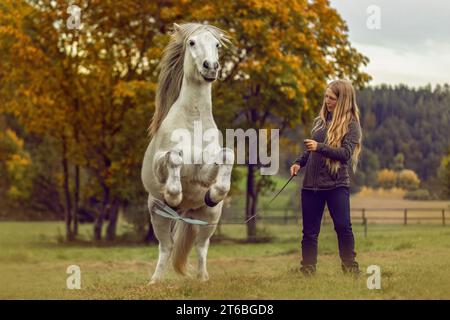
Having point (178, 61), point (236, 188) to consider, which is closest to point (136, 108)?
point (236, 188)

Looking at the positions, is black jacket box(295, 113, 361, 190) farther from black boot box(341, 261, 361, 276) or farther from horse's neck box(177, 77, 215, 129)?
horse's neck box(177, 77, 215, 129)

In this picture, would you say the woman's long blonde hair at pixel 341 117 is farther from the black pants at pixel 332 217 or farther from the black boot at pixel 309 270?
the black boot at pixel 309 270

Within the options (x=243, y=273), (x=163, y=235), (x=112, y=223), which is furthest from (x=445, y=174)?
(x=112, y=223)

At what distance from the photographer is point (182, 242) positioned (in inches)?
300

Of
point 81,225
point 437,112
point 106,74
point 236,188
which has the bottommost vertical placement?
point 81,225

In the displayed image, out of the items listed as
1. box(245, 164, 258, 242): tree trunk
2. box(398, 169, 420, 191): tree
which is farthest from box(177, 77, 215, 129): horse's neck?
box(245, 164, 258, 242): tree trunk

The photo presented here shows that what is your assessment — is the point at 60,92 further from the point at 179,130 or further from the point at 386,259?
the point at 179,130

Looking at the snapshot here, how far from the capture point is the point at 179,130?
6.57m

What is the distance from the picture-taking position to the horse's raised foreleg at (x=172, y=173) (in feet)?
20.2

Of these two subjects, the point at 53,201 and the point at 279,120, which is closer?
the point at 279,120

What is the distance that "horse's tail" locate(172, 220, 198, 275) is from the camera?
757 cm

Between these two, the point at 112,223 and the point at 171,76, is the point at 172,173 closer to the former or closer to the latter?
the point at 171,76

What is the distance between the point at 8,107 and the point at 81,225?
52.8 ft

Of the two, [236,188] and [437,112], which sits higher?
[437,112]
